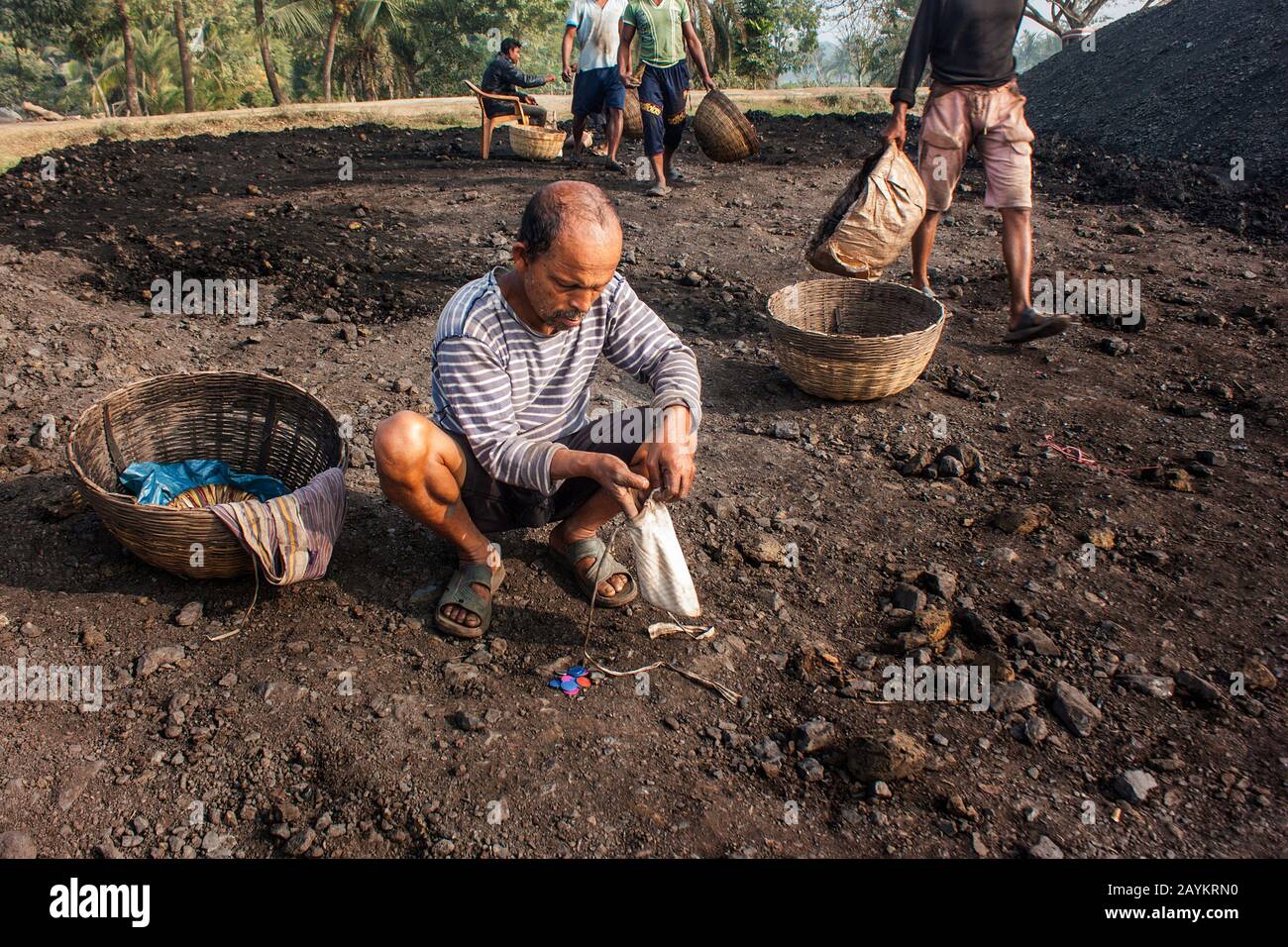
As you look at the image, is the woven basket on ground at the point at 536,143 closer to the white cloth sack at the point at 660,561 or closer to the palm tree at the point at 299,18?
the white cloth sack at the point at 660,561

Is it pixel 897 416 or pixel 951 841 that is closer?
pixel 951 841

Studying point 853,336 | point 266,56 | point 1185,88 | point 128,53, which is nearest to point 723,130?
point 853,336

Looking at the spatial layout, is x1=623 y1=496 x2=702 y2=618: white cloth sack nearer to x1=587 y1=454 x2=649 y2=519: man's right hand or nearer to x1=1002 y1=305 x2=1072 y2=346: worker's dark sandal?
x1=587 y1=454 x2=649 y2=519: man's right hand

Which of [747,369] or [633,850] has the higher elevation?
[747,369]

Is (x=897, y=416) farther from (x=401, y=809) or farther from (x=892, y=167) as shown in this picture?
(x=401, y=809)

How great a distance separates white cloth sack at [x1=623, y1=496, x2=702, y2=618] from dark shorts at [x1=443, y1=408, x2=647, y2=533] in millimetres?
231

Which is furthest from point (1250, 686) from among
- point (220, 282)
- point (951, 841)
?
point (220, 282)

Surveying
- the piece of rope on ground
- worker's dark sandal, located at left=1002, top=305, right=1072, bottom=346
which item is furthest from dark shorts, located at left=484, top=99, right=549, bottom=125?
the piece of rope on ground

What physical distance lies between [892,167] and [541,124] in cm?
639

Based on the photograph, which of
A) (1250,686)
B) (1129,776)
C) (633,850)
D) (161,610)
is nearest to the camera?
(633,850)

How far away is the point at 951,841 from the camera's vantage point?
2057 mm

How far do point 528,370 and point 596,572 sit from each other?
68 centimetres

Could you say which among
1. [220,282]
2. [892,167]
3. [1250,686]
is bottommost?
[1250,686]

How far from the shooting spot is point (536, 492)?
268 cm
